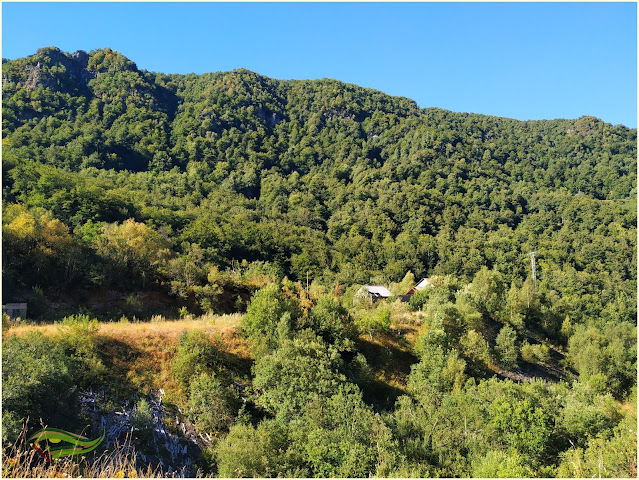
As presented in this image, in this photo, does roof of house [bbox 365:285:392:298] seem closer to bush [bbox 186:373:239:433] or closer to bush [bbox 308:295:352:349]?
bush [bbox 308:295:352:349]

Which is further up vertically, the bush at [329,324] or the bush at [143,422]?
the bush at [329,324]

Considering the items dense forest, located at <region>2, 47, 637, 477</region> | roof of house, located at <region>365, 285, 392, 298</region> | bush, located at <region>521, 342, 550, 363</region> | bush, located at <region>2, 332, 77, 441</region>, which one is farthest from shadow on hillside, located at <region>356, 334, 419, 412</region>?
roof of house, located at <region>365, 285, 392, 298</region>

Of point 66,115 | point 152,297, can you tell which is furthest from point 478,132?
point 152,297

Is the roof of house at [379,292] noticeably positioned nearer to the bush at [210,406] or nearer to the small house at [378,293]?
the small house at [378,293]

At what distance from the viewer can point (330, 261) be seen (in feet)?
194

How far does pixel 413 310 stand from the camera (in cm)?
2934

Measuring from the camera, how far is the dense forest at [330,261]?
1383 centimetres

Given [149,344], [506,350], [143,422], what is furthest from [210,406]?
[506,350]

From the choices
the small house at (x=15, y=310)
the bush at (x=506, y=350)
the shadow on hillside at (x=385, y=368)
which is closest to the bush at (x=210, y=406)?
the shadow on hillside at (x=385, y=368)

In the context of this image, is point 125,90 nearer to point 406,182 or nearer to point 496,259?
point 406,182

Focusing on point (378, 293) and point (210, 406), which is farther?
point (378, 293)

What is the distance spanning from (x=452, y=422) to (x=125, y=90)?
11784cm

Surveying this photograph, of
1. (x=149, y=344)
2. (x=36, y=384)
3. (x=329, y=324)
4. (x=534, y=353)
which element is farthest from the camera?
(x=534, y=353)

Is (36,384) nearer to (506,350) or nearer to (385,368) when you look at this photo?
(385,368)
